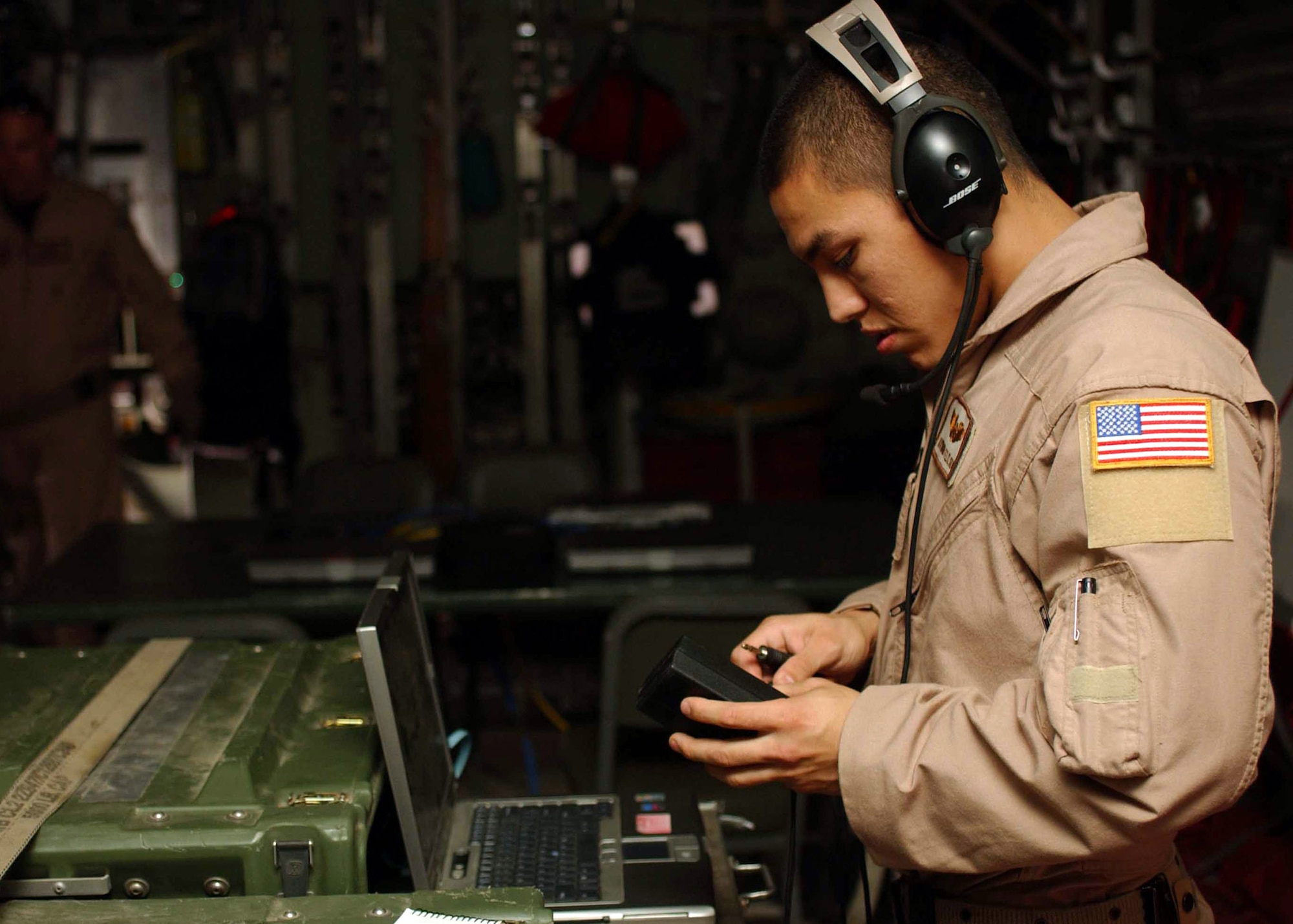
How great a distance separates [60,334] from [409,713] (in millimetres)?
3532

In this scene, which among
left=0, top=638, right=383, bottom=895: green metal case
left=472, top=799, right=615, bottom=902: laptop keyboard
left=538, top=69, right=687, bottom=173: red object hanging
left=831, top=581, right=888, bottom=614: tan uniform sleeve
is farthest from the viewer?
left=538, top=69, right=687, bottom=173: red object hanging

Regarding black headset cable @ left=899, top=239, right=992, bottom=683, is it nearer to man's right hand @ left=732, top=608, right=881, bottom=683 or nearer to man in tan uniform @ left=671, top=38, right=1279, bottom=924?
man in tan uniform @ left=671, top=38, right=1279, bottom=924

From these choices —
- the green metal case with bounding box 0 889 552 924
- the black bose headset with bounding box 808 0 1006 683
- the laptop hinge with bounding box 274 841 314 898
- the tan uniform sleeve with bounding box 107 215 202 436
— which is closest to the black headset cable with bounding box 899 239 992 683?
the black bose headset with bounding box 808 0 1006 683

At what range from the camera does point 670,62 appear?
5.55 meters

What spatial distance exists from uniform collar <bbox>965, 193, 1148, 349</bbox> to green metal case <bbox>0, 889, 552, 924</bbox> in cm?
71

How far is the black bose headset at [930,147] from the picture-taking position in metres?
1.21

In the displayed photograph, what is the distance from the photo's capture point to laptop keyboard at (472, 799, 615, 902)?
4.60ft

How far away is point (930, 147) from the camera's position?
121cm

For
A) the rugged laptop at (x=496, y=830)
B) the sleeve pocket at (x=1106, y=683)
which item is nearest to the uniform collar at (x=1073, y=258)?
the sleeve pocket at (x=1106, y=683)

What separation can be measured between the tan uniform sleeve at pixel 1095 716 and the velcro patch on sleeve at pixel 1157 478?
12 millimetres

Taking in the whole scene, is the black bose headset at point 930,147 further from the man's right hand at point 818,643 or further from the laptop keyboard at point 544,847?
the laptop keyboard at point 544,847

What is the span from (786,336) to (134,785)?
14.2 ft

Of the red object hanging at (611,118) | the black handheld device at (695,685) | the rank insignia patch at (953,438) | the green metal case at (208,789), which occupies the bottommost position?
the green metal case at (208,789)

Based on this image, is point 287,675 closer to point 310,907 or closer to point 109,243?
point 310,907
